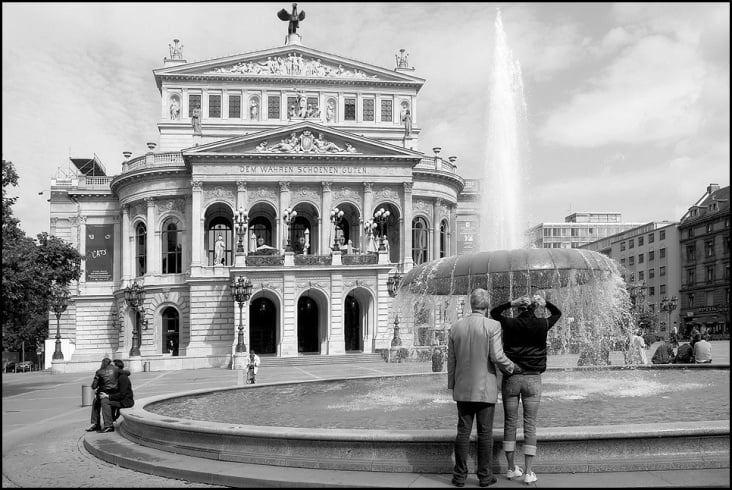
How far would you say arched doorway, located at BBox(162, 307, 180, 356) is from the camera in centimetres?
5222

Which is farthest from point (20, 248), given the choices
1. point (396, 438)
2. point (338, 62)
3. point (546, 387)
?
point (338, 62)

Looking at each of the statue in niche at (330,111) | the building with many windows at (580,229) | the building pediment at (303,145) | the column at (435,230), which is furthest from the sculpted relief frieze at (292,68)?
the building with many windows at (580,229)

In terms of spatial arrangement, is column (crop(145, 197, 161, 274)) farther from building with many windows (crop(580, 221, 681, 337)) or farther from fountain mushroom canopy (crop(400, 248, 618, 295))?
building with many windows (crop(580, 221, 681, 337))

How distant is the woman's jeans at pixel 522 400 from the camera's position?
777cm

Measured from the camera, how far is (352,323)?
5034 centimetres

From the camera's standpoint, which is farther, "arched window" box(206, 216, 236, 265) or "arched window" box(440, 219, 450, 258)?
"arched window" box(440, 219, 450, 258)

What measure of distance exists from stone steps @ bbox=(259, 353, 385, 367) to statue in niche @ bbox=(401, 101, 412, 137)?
19.3 m

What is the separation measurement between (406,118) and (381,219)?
29.0 feet

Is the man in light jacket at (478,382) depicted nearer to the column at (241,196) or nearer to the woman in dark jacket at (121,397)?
the woman in dark jacket at (121,397)

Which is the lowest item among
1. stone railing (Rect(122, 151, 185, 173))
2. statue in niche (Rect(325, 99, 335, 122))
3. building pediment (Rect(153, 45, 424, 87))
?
stone railing (Rect(122, 151, 185, 173))

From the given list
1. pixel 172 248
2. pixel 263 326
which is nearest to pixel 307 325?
pixel 263 326

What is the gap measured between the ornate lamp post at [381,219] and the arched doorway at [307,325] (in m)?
6.19

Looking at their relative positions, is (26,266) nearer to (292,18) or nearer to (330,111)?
(330,111)

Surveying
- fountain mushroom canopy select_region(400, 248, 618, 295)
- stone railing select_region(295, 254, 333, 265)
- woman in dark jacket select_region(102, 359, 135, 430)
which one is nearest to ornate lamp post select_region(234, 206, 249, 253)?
stone railing select_region(295, 254, 333, 265)
